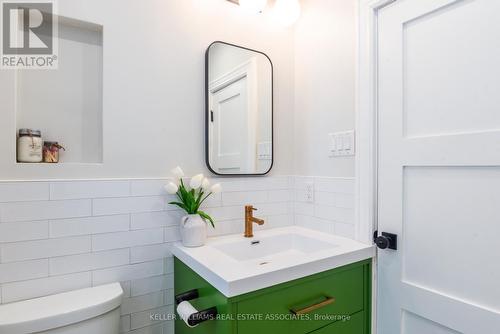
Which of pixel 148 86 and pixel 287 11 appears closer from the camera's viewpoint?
pixel 148 86

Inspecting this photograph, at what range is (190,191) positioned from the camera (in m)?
1.29

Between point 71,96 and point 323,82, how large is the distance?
4.05ft

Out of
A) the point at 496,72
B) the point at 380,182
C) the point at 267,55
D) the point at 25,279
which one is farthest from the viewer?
the point at 267,55

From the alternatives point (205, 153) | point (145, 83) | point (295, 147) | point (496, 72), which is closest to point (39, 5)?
point (145, 83)

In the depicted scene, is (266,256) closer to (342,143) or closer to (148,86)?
(342,143)

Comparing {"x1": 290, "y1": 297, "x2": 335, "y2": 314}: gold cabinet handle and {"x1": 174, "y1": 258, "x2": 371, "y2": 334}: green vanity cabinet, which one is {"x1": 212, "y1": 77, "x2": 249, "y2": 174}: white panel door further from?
{"x1": 290, "y1": 297, "x2": 335, "y2": 314}: gold cabinet handle

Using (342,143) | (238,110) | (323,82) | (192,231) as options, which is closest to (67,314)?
(192,231)

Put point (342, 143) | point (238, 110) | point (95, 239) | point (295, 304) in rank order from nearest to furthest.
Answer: point (295, 304), point (95, 239), point (342, 143), point (238, 110)

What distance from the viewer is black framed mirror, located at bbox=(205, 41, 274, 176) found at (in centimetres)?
143

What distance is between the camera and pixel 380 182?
A: 127cm

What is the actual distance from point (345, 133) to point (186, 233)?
2.99 feet

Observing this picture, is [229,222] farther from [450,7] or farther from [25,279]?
[450,7]

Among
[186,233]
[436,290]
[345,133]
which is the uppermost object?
[345,133]

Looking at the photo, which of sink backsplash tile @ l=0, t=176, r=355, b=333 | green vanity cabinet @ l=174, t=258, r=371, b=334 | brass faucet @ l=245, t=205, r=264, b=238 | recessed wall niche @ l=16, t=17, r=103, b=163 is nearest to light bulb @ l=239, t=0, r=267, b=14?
recessed wall niche @ l=16, t=17, r=103, b=163
